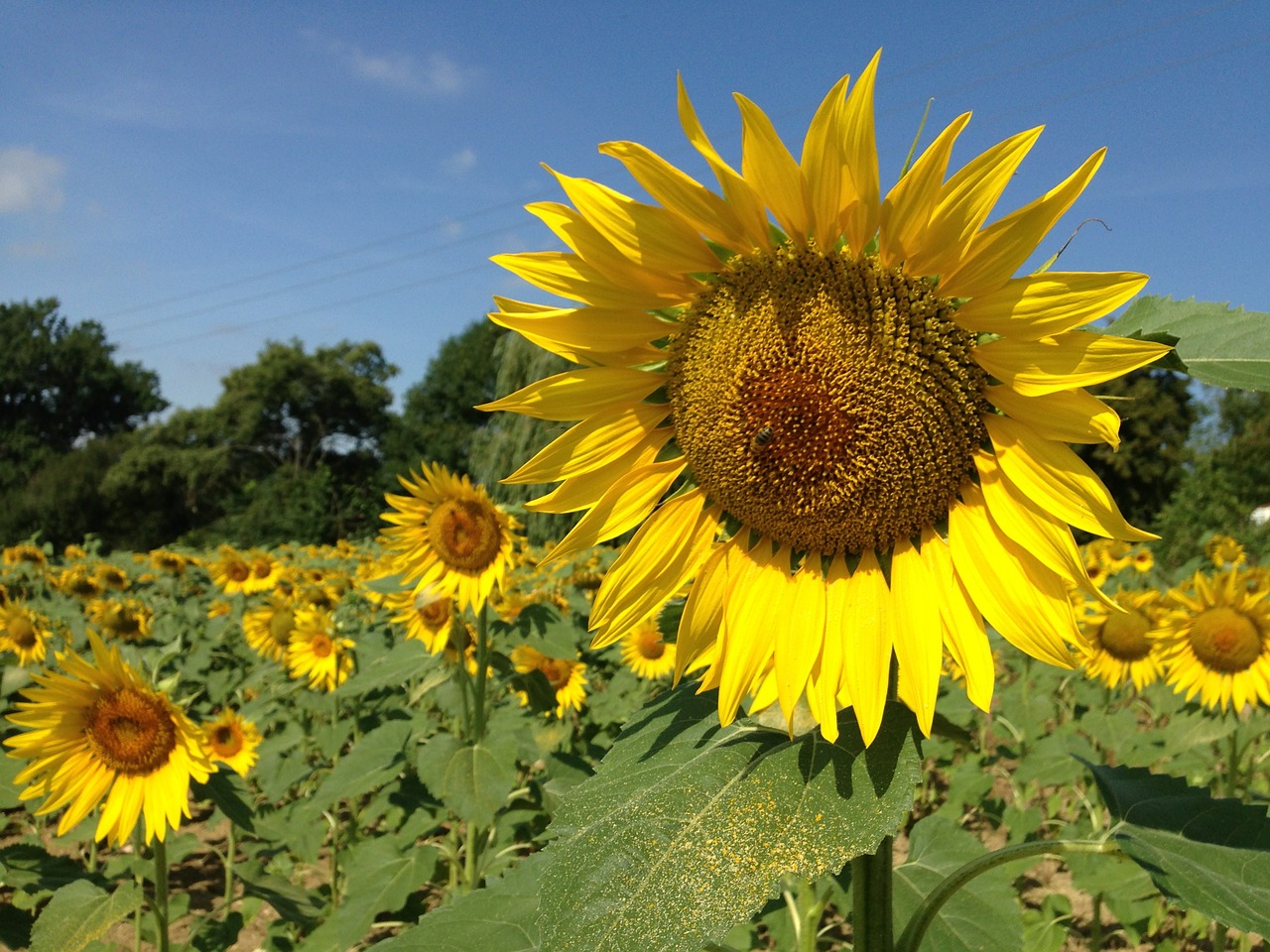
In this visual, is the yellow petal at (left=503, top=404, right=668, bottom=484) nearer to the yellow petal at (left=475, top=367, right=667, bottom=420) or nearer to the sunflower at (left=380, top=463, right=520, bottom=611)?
the yellow petal at (left=475, top=367, right=667, bottom=420)

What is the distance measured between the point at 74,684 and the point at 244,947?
2.23 m

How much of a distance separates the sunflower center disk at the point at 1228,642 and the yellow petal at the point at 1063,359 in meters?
3.27

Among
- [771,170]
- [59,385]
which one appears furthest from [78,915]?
[59,385]

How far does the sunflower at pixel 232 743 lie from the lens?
449cm

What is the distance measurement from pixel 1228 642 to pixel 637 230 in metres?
3.53

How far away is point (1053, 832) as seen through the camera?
15.4ft

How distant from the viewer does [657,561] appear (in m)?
1.37

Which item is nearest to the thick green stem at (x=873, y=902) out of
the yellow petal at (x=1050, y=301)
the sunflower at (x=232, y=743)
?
the yellow petal at (x=1050, y=301)

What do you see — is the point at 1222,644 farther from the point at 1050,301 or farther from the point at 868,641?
the point at 1050,301

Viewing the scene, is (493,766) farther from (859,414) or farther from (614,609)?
(859,414)

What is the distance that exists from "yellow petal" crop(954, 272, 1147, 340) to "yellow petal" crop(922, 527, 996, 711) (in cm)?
30

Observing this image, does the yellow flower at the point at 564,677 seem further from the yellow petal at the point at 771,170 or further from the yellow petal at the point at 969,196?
the yellow petal at the point at 969,196

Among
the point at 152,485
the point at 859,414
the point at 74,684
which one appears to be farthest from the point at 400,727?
the point at 152,485

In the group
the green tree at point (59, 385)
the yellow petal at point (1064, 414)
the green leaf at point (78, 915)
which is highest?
the green tree at point (59, 385)
